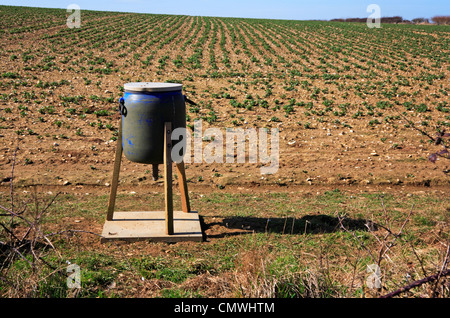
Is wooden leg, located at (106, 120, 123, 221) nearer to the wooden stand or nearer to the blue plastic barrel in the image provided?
the wooden stand

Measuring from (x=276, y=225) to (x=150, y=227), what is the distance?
1.65 m

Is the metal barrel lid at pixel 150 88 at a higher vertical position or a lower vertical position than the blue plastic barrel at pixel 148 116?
higher

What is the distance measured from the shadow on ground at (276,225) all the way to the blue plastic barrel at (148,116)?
1.22 metres

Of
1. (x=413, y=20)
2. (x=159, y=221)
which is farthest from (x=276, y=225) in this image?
(x=413, y=20)

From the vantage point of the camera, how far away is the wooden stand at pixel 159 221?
5426mm

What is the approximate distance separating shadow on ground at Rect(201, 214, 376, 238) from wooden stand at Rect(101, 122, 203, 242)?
271 millimetres

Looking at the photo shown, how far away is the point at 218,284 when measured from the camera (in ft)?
13.3

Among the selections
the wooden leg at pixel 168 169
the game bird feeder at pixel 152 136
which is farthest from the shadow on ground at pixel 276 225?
the wooden leg at pixel 168 169

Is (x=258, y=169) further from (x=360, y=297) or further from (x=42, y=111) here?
(x=42, y=111)

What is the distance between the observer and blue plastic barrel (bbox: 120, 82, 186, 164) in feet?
17.4

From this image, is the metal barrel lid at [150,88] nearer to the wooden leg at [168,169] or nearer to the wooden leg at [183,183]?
the wooden leg at [168,169]
